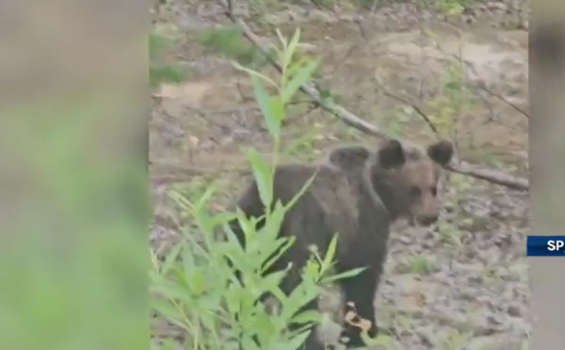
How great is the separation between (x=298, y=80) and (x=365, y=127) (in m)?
0.16

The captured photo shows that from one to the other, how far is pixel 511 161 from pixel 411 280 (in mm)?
251

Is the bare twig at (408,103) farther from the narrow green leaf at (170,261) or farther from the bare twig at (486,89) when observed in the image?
the narrow green leaf at (170,261)

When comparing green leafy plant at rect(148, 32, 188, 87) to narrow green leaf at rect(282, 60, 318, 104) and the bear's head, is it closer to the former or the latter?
narrow green leaf at rect(282, 60, 318, 104)

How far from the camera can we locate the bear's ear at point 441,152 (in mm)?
1261

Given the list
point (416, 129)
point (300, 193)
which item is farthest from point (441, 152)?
point (300, 193)

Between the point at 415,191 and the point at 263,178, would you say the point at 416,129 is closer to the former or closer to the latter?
the point at 415,191

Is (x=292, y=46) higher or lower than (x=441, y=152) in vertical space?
higher

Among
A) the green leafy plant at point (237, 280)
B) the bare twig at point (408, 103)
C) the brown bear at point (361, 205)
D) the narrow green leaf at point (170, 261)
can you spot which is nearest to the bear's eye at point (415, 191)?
the brown bear at point (361, 205)

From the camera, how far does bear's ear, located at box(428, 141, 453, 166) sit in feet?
4.14

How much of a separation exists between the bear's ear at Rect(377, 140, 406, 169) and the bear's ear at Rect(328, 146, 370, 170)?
1.0 inches

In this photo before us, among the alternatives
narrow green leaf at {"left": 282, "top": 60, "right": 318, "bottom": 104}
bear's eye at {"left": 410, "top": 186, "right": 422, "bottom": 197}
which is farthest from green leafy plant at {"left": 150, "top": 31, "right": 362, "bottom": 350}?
bear's eye at {"left": 410, "top": 186, "right": 422, "bottom": 197}

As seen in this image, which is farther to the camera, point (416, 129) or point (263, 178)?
point (416, 129)

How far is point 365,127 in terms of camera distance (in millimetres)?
1252

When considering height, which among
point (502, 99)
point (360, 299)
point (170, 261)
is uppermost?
point (502, 99)
